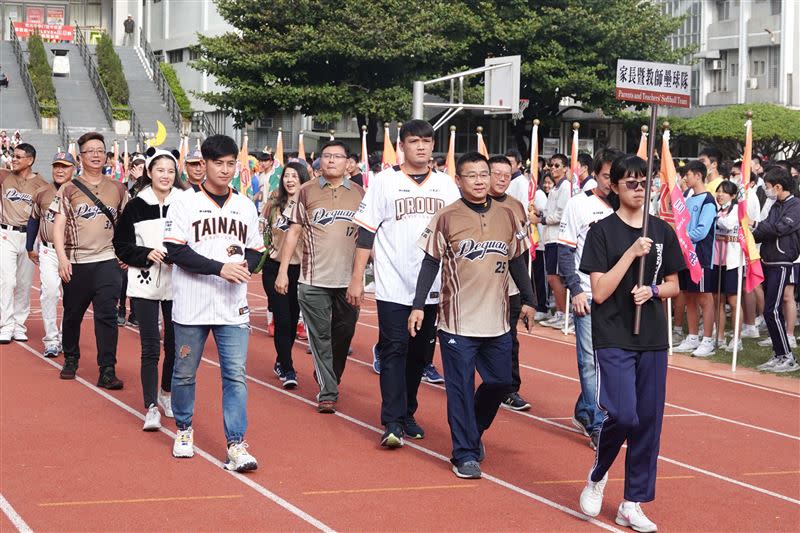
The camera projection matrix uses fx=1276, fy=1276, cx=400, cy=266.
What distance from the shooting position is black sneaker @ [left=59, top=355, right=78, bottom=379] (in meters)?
11.9

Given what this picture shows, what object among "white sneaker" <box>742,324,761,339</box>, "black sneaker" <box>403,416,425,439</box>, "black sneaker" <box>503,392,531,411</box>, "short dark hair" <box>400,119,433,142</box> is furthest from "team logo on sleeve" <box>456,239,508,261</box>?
"white sneaker" <box>742,324,761,339</box>

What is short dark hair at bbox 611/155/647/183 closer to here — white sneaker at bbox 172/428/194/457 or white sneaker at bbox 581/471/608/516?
white sneaker at bbox 581/471/608/516

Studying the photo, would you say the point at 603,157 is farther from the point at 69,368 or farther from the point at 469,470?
the point at 69,368

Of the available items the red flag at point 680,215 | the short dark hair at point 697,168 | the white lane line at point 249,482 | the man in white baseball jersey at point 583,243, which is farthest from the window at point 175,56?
the man in white baseball jersey at point 583,243

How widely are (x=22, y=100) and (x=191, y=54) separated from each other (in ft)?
32.7

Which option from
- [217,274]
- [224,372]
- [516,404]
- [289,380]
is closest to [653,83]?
[217,274]

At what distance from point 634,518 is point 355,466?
2145mm

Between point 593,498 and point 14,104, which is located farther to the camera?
point 14,104

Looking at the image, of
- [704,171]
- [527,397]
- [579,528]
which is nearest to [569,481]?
[579,528]

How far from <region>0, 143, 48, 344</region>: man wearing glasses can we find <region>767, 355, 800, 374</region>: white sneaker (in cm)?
794

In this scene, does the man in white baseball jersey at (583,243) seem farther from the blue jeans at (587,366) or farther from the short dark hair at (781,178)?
the short dark hair at (781,178)

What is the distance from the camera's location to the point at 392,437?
29.2 ft

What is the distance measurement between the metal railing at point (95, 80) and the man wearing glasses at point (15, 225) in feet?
120

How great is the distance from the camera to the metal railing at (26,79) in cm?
4816
